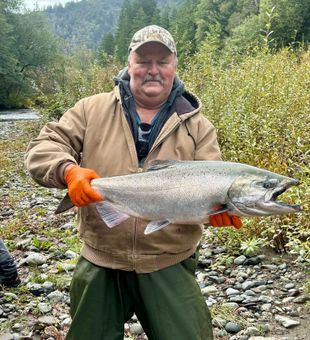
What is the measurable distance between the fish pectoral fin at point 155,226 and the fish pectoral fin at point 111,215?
0.20m

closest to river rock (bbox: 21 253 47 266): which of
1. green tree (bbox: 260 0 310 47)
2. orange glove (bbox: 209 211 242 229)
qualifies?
orange glove (bbox: 209 211 242 229)

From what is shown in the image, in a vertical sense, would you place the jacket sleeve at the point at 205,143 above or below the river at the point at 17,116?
above

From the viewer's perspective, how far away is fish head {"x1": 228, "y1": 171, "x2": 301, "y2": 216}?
9.14 ft

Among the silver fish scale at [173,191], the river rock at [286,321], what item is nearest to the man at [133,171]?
the silver fish scale at [173,191]

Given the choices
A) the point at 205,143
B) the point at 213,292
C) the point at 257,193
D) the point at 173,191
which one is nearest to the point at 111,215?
the point at 173,191

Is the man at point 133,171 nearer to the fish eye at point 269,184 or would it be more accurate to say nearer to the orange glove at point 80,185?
the orange glove at point 80,185

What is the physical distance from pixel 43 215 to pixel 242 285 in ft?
15.6

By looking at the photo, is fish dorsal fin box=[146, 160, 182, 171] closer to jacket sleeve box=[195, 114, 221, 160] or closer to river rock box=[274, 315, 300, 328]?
jacket sleeve box=[195, 114, 221, 160]

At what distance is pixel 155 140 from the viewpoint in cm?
314

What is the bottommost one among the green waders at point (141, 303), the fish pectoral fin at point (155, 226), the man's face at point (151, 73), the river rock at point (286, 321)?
the river rock at point (286, 321)

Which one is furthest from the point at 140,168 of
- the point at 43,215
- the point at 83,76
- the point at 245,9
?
the point at 245,9

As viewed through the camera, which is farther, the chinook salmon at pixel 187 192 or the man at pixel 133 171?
the man at pixel 133 171

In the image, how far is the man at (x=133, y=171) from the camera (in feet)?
10.1

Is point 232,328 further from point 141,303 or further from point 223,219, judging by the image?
point 223,219
